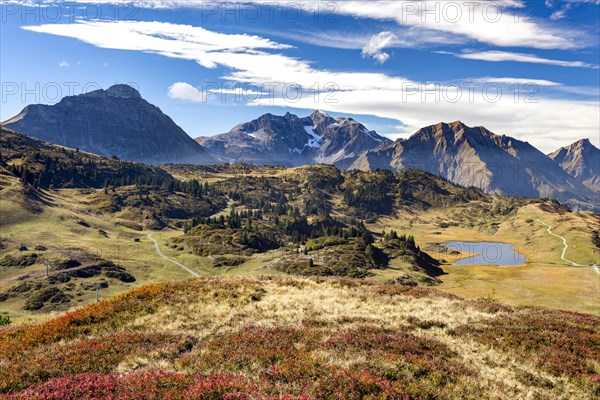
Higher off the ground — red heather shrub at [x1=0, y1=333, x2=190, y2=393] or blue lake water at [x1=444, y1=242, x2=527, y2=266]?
red heather shrub at [x1=0, y1=333, x2=190, y2=393]

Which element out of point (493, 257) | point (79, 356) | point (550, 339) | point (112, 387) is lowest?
point (493, 257)

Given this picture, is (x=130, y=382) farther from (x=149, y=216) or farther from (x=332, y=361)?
(x=149, y=216)

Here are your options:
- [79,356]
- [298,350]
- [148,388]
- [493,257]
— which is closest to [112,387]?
[148,388]

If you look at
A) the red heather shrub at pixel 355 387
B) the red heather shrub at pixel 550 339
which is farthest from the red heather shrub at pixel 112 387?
the red heather shrub at pixel 550 339

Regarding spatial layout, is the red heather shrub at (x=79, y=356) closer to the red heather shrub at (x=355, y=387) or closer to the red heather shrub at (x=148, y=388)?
the red heather shrub at (x=148, y=388)

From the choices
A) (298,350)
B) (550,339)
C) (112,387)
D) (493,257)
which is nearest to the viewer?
(112,387)

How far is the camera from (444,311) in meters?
23.7

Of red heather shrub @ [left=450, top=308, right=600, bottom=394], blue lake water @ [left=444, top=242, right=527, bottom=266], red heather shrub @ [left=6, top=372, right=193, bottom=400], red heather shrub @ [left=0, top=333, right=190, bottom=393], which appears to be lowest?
blue lake water @ [left=444, top=242, right=527, bottom=266]

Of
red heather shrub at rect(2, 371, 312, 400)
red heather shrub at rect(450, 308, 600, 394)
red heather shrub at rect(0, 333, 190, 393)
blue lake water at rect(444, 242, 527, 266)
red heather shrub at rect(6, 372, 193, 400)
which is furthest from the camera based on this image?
blue lake water at rect(444, 242, 527, 266)

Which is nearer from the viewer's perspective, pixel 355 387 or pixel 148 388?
pixel 148 388

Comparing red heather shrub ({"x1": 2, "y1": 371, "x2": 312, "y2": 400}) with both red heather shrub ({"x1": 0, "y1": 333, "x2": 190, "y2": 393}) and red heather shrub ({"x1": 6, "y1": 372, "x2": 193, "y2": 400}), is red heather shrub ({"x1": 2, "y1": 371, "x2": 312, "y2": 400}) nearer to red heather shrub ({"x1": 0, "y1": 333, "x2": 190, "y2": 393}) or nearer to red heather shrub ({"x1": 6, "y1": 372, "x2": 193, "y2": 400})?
red heather shrub ({"x1": 6, "y1": 372, "x2": 193, "y2": 400})

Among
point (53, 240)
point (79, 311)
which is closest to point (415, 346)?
point (79, 311)

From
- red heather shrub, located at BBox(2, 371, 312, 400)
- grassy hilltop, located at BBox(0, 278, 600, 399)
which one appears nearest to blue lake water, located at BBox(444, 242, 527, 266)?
grassy hilltop, located at BBox(0, 278, 600, 399)

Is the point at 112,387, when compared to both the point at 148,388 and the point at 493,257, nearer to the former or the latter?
the point at 148,388
